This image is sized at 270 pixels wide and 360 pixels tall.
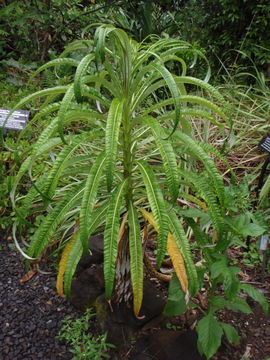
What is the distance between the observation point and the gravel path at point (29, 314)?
1664 mm

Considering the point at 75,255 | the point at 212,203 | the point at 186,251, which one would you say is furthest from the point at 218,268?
the point at 75,255

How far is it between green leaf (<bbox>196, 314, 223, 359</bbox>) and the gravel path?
629 millimetres

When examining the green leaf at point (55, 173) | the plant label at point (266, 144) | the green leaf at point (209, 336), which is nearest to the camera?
the green leaf at point (55, 173)

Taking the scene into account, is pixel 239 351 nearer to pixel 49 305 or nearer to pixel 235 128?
pixel 49 305

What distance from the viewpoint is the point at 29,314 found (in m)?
1.86

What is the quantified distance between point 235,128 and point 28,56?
8.77ft

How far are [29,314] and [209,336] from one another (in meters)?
0.95

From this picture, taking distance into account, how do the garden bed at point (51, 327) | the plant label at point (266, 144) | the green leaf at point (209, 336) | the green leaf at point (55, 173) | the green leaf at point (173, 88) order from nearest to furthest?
the green leaf at point (173, 88), the green leaf at point (55, 173), the green leaf at point (209, 336), the garden bed at point (51, 327), the plant label at point (266, 144)

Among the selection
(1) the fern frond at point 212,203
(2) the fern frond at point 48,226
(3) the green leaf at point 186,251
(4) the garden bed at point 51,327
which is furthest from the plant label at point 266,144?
(2) the fern frond at point 48,226

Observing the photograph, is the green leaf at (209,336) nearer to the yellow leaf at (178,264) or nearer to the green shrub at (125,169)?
the green shrub at (125,169)

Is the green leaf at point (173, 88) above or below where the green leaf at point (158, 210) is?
→ above

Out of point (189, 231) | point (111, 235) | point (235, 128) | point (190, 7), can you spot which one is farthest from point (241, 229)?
point (190, 7)

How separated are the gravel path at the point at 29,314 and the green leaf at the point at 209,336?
0.63 meters

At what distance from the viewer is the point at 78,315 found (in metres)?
1.85
